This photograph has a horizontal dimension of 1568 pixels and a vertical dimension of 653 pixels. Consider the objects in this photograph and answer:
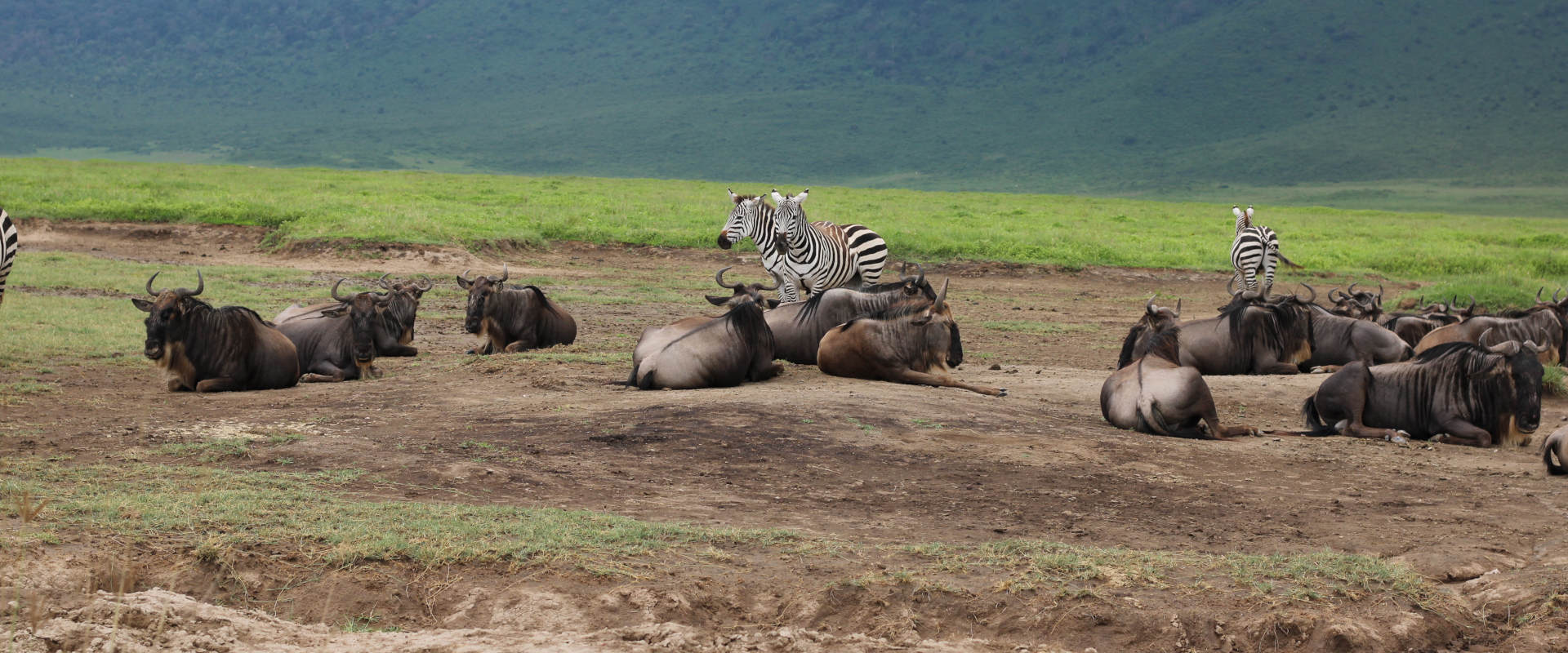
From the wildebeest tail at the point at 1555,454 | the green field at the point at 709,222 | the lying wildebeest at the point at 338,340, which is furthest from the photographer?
the green field at the point at 709,222

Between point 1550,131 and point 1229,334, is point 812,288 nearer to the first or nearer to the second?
point 1229,334

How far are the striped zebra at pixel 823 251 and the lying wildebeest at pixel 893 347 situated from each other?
4306 millimetres

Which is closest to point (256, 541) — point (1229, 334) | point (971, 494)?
point (971, 494)

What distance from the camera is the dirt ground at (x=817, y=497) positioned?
17.1ft

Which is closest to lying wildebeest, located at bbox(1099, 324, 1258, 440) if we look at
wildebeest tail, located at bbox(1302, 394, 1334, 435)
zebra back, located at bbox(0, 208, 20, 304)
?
wildebeest tail, located at bbox(1302, 394, 1334, 435)

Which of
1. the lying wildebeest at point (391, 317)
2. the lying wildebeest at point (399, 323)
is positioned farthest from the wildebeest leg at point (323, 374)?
the lying wildebeest at point (399, 323)

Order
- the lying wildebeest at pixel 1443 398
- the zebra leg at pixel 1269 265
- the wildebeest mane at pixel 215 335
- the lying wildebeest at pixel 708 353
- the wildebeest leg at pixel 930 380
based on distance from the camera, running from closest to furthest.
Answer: the lying wildebeest at pixel 1443 398 < the wildebeest mane at pixel 215 335 < the lying wildebeest at pixel 708 353 < the wildebeest leg at pixel 930 380 < the zebra leg at pixel 1269 265

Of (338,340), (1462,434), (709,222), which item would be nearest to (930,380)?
(1462,434)

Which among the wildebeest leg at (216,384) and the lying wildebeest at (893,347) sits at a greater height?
the lying wildebeest at (893,347)

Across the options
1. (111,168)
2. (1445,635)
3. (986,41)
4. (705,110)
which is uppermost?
(986,41)

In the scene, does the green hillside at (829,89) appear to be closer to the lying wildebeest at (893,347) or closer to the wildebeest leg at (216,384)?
the lying wildebeest at (893,347)

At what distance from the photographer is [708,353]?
1112cm

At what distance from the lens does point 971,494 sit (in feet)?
24.5

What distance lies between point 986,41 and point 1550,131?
4610cm
